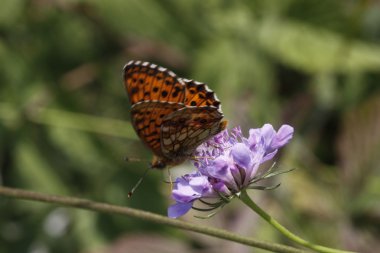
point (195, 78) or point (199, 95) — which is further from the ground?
point (199, 95)

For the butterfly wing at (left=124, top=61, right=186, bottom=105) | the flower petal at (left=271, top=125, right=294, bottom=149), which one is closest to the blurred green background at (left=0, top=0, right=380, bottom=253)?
the butterfly wing at (left=124, top=61, right=186, bottom=105)

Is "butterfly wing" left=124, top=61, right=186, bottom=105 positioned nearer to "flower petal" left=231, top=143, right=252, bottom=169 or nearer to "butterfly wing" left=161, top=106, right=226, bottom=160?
"butterfly wing" left=161, top=106, right=226, bottom=160

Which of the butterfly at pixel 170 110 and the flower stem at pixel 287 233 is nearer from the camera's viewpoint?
the flower stem at pixel 287 233

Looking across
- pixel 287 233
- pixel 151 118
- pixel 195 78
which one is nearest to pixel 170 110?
pixel 151 118

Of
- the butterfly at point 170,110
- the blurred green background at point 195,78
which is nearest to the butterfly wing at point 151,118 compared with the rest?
the butterfly at point 170,110

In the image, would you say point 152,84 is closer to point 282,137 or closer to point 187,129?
point 187,129

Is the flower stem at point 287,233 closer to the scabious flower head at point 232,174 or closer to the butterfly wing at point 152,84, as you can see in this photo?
A: the scabious flower head at point 232,174
